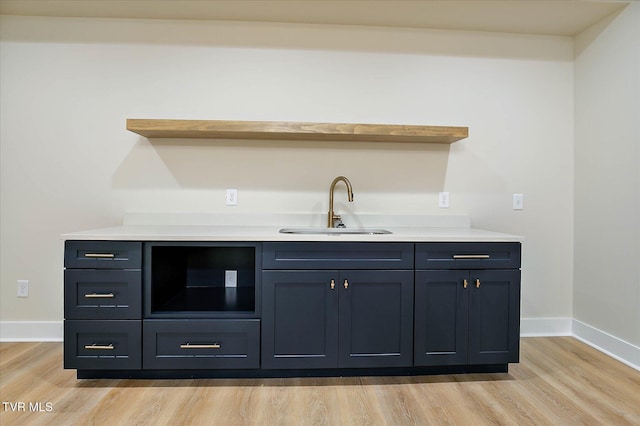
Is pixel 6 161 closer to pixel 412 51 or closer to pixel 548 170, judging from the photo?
pixel 412 51

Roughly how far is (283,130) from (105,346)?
1.48m

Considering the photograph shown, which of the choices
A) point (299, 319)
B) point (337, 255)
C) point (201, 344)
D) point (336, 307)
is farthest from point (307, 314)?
point (201, 344)

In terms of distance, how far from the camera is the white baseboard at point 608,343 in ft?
7.04

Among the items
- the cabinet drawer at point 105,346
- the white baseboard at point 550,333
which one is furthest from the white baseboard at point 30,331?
the cabinet drawer at point 105,346

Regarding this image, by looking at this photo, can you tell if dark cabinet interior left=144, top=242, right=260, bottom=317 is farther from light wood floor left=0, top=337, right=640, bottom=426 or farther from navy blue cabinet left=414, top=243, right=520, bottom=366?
navy blue cabinet left=414, top=243, right=520, bottom=366

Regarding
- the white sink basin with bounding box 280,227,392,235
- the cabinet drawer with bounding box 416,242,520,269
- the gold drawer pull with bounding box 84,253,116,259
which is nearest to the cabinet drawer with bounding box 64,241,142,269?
the gold drawer pull with bounding box 84,253,116,259

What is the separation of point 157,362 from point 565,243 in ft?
8.98

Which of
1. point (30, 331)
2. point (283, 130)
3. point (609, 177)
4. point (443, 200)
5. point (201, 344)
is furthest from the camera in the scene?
point (443, 200)

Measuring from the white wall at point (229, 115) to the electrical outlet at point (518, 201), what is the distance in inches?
2.1

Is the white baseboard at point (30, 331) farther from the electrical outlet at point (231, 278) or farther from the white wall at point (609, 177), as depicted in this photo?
the white wall at point (609, 177)

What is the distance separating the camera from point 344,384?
6.28 ft

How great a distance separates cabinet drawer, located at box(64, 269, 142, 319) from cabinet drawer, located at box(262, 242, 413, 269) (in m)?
0.67

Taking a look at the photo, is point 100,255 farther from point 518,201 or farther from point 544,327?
point 544,327

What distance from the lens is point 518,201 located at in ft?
8.50
